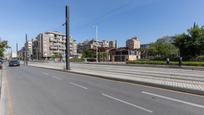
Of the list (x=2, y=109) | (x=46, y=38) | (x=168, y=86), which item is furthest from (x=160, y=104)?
(x=46, y=38)

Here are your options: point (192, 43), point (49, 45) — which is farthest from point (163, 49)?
point (49, 45)

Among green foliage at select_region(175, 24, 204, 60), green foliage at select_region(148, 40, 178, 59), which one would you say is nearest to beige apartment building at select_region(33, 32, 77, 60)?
green foliage at select_region(148, 40, 178, 59)

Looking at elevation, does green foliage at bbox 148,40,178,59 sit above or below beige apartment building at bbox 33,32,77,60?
below

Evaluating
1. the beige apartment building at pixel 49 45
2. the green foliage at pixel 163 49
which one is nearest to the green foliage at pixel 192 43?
the green foliage at pixel 163 49

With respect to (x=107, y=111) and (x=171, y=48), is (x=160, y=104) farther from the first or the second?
(x=171, y=48)

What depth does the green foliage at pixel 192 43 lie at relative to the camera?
5700 centimetres

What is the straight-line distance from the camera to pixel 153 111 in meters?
7.73

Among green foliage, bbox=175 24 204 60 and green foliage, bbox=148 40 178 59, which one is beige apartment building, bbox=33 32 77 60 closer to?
green foliage, bbox=148 40 178 59

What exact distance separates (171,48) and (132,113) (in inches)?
3400

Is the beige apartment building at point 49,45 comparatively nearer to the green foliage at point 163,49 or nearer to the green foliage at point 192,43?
the green foliage at point 163,49

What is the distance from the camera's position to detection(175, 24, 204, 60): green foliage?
5700cm

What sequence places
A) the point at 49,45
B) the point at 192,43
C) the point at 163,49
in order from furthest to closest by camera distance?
the point at 49,45 → the point at 163,49 → the point at 192,43

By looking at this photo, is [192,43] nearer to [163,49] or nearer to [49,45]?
[163,49]

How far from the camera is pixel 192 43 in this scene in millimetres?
57375
